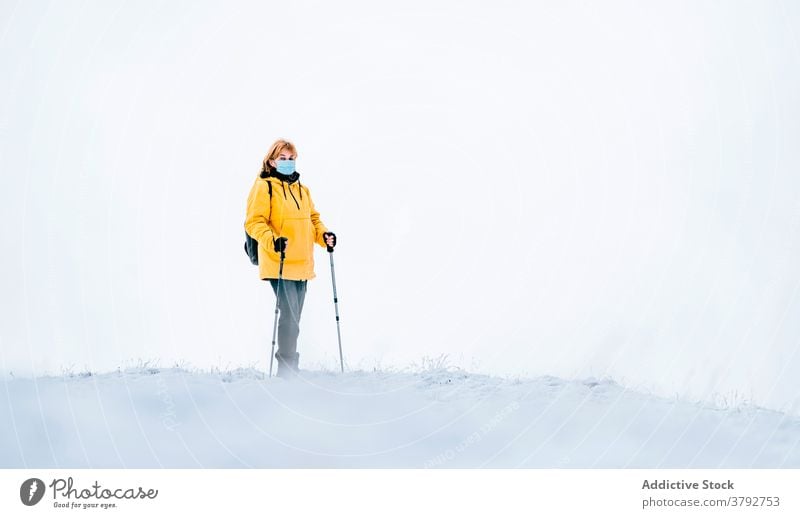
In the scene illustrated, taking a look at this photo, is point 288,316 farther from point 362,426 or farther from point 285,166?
point 362,426

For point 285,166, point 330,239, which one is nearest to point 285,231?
point 330,239

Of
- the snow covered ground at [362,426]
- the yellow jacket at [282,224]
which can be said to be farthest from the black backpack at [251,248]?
the snow covered ground at [362,426]

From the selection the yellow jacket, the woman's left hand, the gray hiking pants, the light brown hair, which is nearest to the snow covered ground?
the gray hiking pants

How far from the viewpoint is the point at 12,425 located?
22.7 feet

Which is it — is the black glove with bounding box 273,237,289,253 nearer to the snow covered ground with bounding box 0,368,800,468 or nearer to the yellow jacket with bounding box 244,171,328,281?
the yellow jacket with bounding box 244,171,328,281

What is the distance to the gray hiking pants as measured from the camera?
8859mm

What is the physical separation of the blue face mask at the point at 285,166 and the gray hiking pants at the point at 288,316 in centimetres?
117

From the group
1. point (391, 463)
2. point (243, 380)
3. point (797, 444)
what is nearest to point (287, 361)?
point (243, 380)

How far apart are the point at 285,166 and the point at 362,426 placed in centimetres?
310

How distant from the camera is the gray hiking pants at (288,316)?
886cm

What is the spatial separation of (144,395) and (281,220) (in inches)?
95.6

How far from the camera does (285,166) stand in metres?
8.89

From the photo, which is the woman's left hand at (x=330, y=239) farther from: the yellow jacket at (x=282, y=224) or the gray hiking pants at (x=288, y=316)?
the gray hiking pants at (x=288, y=316)

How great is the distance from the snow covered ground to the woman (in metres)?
0.98
